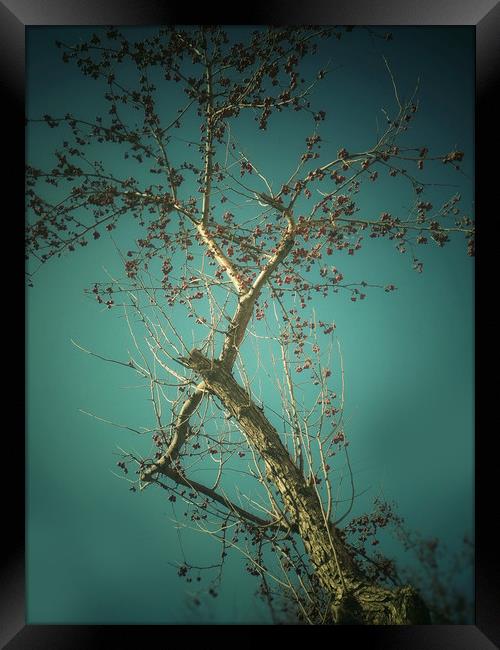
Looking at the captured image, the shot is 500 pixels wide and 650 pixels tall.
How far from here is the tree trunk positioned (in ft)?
6.56

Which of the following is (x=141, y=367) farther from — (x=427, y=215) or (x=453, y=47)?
(x=453, y=47)

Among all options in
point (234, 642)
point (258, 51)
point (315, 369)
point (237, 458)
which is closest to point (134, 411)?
point (237, 458)

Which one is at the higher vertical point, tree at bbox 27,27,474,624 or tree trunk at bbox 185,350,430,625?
tree at bbox 27,27,474,624

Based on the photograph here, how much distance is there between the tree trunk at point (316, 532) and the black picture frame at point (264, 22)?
73 millimetres

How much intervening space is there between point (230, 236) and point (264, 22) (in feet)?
2.82

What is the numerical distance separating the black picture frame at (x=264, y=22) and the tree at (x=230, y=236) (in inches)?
3.8

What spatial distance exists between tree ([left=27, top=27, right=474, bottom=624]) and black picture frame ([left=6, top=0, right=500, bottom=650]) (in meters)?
0.10

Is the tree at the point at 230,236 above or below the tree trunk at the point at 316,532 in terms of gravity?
above

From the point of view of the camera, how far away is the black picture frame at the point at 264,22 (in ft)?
6.48

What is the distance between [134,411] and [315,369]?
2.54 ft

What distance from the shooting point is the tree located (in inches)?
81.1

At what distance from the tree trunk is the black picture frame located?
7 centimetres

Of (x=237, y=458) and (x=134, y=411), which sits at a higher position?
(x=134, y=411)

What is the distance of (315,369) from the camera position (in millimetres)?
2086
